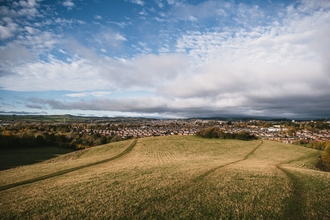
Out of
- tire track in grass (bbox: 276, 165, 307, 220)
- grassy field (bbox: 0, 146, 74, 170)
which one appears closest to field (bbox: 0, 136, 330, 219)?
tire track in grass (bbox: 276, 165, 307, 220)

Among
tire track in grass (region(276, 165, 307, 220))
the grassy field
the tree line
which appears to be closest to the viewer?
tire track in grass (region(276, 165, 307, 220))

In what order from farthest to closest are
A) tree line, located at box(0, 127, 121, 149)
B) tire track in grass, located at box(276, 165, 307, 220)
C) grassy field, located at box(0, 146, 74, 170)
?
1. tree line, located at box(0, 127, 121, 149)
2. grassy field, located at box(0, 146, 74, 170)
3. tire track in grass, located at box(276, 165, 307, 220)

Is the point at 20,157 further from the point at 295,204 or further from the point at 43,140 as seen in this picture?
the point at 295,204

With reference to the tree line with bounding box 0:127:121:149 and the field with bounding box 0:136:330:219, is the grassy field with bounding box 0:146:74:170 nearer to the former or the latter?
the tree line with bounding box 0:127:121:149

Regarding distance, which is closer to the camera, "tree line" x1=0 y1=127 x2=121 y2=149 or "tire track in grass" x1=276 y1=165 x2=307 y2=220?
"tire track in grass" x1=276 y1=165 x2=307 y2=220

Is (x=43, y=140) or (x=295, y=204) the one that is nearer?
(x=295, y=204)

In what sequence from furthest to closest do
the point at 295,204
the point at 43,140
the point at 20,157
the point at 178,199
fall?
the point at 43,140, the point at 20,157, the point at 178,199, the point at 295,204

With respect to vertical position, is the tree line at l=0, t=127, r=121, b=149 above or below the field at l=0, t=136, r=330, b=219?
below

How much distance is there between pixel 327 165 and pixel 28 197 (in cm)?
5590

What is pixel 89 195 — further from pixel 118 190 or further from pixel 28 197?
pixel 28 197

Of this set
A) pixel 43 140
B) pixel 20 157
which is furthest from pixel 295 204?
pixel 43 140

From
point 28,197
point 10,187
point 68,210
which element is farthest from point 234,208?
point 10,187

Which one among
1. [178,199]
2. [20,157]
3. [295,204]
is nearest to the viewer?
[295,204]

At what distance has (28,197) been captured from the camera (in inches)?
603
